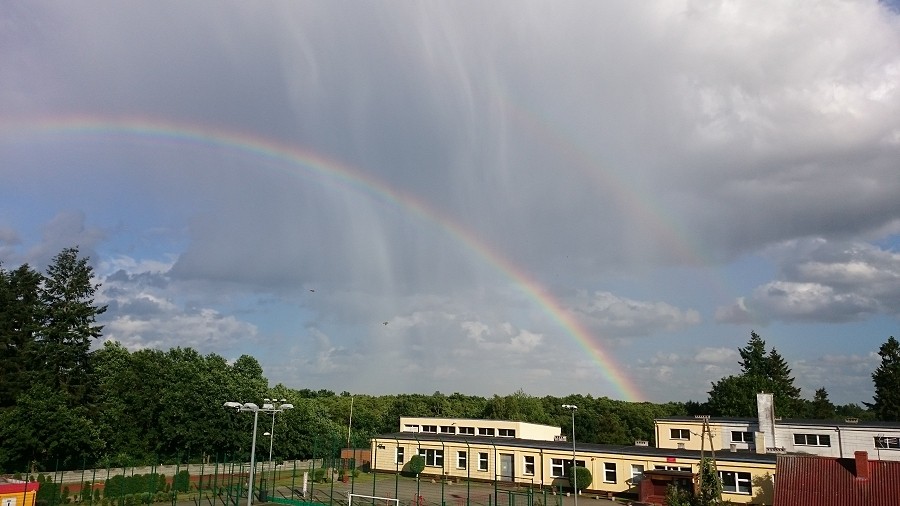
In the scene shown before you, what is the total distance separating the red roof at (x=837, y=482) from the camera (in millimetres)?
28453

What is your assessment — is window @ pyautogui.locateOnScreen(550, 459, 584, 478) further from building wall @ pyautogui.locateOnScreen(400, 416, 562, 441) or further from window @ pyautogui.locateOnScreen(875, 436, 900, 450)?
window @ pyautogui.locateOnScreen(875, 436, 900, 450)

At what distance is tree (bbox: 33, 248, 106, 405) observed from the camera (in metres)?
55.4

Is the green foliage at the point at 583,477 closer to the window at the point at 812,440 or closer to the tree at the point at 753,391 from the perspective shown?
the window at the point at 812,440

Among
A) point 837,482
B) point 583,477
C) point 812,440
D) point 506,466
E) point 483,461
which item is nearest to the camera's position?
point 837,482

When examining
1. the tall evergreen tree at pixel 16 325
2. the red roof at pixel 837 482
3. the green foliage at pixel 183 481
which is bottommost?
the green foliage at pixel 183 481

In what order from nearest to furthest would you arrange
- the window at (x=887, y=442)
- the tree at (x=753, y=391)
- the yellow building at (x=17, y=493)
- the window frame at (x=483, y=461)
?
the yellow building at (x=17, y=493), the window at (x=887, y=442), the window frame at (x=483, y=461), the tree at (x=753, y=391)

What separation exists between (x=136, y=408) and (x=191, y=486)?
1332 cm

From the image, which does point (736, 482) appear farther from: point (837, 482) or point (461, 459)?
point (461, 459)

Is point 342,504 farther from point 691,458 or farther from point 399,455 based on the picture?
point 691,458

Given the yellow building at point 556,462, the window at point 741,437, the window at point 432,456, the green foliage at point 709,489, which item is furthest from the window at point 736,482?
the window at point 432,456

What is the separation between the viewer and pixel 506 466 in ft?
157

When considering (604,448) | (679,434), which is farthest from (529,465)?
(679,434)

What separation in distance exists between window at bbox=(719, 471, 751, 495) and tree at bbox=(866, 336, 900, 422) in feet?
228

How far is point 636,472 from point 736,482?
619 centimetres
